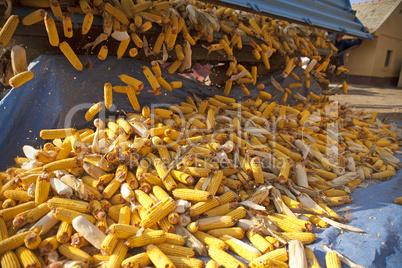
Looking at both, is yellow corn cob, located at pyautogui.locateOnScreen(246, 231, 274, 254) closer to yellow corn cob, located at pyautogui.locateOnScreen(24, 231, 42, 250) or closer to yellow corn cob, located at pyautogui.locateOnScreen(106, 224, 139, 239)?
yellow corn cob, located at pyautogui.locateOnScreen(106, 224, 139, 239)

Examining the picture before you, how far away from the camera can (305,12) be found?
521 cm

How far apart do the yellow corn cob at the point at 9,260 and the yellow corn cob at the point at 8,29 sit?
2.21m

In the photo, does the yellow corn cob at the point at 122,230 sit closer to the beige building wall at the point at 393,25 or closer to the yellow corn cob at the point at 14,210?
the yellow corn cob at the point at 14,210

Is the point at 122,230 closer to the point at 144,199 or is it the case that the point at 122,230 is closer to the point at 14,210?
the point at 144,199

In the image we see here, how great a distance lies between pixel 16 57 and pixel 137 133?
5.57ft

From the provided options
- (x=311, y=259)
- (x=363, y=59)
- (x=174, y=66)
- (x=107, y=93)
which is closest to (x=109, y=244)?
(x=311, y=259)

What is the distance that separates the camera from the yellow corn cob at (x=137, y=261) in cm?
196

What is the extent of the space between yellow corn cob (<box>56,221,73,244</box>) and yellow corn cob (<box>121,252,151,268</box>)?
1.77ft

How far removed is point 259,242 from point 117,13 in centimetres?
324

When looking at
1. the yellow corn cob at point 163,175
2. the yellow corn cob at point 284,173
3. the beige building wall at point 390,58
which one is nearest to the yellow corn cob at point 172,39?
the yellow corn cob at point 163,175

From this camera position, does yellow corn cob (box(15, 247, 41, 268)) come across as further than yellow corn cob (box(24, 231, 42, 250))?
No

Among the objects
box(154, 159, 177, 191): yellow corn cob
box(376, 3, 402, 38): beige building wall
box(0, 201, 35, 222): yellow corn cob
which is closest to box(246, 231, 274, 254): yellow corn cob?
box(154, 159, 177, 191): yellow corn cob

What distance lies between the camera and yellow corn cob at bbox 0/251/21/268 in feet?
6.28

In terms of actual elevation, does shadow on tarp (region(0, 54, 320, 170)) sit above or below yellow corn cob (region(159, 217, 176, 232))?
above
